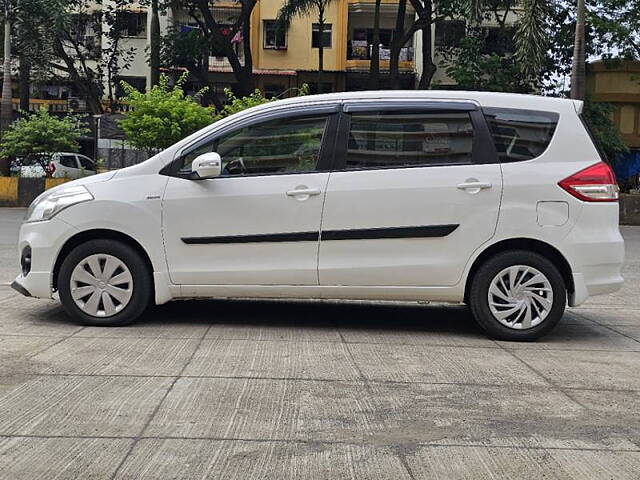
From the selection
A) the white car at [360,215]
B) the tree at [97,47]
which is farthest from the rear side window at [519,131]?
the tree at [97,47]

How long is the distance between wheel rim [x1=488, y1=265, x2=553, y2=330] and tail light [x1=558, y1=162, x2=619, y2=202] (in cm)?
71

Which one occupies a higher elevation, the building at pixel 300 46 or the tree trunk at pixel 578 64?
the building at pixel 300 46

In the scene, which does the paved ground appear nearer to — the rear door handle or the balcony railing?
the rear door handle

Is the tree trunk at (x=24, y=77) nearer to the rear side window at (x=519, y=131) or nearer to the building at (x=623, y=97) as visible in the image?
the building at (x=623, y=97)

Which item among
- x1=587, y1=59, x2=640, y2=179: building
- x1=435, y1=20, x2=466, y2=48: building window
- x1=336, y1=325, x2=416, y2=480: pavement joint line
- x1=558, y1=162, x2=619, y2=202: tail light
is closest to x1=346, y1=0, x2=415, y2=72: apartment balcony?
x1=435, y1=20, x2=466, y2=48: building window

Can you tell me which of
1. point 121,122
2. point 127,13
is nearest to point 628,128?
point 121,122

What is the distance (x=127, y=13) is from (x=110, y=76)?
323 cm

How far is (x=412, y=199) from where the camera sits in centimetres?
652

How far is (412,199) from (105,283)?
8.65 feet

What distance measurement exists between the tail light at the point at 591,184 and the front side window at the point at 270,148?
6.75 ft

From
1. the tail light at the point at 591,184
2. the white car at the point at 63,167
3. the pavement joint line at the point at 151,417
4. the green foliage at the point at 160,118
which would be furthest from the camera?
the white car at the point at 63,167

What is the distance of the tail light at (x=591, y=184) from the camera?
6.47 metres

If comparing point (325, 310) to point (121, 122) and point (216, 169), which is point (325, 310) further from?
point (121, 122)

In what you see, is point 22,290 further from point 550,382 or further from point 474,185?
point 550,382
